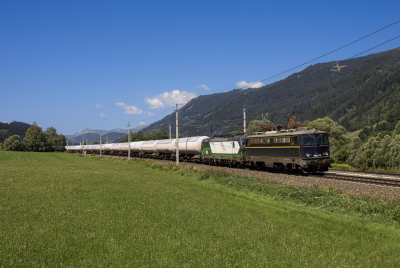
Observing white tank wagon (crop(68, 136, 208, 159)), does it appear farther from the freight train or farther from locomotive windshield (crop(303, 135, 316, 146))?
locomotive windshield (crop(303, 135, 316, 146))

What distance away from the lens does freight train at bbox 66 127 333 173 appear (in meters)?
25.2

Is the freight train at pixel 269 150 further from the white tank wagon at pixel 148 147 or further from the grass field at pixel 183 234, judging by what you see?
the white tank wagon at pixel 148 147

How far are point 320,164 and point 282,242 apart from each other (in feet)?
59.9

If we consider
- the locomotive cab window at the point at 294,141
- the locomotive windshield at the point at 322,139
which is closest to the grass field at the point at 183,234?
the locomotive cab window at the point at 294,141

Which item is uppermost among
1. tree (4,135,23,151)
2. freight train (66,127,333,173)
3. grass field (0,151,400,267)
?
tree (4,135,23,151)

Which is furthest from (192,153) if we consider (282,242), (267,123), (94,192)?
(267,123)

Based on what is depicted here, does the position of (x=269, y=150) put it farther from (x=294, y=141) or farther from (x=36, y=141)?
(x=36, y=141)

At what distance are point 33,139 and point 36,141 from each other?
1.62 m

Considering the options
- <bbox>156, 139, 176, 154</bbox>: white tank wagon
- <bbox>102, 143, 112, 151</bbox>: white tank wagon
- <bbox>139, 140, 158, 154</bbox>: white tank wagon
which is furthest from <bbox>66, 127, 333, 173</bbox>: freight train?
<bbox>102, 143, 112, 151</bbox>: white tank wagon

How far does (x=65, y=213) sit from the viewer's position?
11.2 metres

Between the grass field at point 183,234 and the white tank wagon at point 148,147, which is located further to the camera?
the white tank wagon at point 148,147

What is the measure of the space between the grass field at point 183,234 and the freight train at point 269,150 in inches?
461

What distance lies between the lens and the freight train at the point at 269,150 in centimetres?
2519

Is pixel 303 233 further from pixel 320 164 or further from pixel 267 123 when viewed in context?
Answer: pixel 267 123
